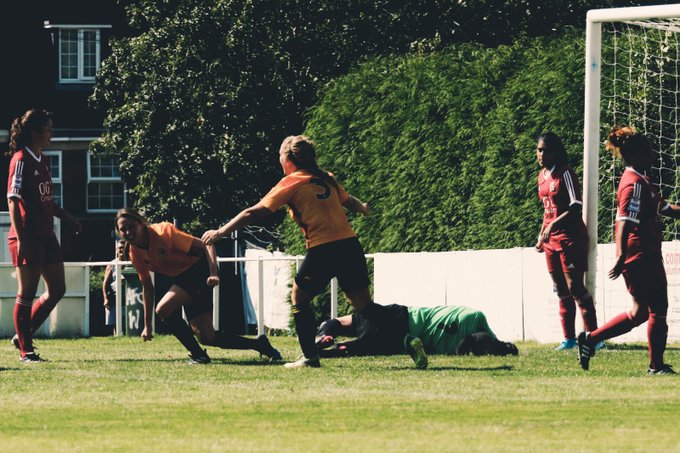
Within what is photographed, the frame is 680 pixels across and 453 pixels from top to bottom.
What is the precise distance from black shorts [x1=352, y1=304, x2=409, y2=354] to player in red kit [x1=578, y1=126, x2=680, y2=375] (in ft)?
9.76

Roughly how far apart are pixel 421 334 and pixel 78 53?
29.0 metres

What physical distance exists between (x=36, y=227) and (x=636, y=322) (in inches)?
208

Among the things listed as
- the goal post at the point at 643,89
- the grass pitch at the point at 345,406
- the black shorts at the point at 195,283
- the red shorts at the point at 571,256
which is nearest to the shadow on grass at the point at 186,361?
the grass pitch at the point at 345,406

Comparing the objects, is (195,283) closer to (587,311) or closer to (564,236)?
(564,236)

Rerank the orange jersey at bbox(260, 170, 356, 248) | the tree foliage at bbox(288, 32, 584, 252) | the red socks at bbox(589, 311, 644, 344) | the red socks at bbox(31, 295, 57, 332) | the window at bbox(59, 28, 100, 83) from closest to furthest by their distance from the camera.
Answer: the red socks at bbox(589, 311, 644, 344)
the orange jersey at bbox(260, 170, 356, 248)
the red socks at bbox(31, 295, 57, 332)
the tree foliage at bbox(288, 32, 584, 252)
the window at bbox(59, 28, 100, 83)

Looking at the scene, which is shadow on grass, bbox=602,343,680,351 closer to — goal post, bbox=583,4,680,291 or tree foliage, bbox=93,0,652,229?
goal post, bbox=583,4,680,291

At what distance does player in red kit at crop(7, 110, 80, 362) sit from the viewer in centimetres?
1341

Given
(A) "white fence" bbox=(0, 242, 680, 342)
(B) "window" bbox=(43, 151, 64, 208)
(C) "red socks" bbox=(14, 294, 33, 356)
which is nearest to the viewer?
(C) "red socks" bbox=(14, 294, 33, 356)

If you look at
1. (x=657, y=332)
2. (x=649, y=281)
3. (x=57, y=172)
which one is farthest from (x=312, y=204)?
(x=57, y=172)

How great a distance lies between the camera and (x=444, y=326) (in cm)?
1420

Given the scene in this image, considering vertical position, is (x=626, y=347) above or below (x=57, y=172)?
below

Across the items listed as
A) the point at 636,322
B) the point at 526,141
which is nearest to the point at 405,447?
the point at 636,322

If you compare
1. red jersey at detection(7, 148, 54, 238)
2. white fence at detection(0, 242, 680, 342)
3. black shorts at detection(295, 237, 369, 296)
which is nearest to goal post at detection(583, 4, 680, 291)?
white fence at detection(0, 242, 680, 342)

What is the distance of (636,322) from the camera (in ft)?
37.2
